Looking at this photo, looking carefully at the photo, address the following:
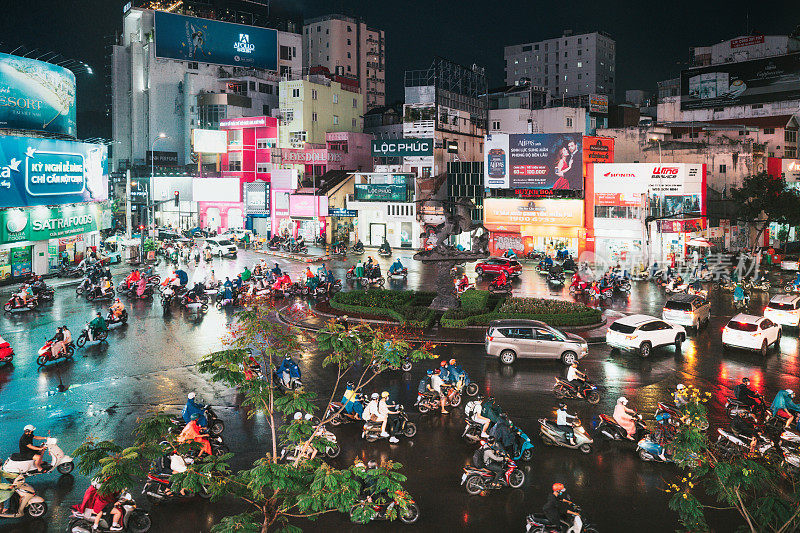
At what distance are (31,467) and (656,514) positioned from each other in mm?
11981

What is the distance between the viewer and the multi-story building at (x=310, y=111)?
75.0m

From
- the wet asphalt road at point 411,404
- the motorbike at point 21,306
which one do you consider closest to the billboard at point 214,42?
the motorbike at point 21,306

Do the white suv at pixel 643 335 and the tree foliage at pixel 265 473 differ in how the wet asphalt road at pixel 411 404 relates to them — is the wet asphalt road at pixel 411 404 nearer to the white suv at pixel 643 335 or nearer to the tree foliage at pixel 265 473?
the white suv at pixel 643 335

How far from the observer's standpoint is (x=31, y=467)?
13.3 meters

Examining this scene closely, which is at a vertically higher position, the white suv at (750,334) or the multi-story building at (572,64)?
the multi-story building at (572,64)

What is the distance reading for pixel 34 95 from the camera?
44.5 meters

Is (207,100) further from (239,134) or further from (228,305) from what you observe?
(228,305)

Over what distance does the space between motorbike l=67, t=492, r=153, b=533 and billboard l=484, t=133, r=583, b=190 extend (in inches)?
1763

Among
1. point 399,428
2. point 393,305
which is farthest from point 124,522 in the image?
point 393,305

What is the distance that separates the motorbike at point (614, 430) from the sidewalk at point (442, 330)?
9661 mm

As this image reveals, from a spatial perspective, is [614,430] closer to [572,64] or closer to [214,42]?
[214,42]

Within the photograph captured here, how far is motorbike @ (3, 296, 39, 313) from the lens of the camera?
102 feet

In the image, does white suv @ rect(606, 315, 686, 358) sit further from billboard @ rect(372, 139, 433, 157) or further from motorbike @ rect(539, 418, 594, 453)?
billboard @ rect(372, 139, 433, 157)

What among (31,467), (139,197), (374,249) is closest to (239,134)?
(139,197)
